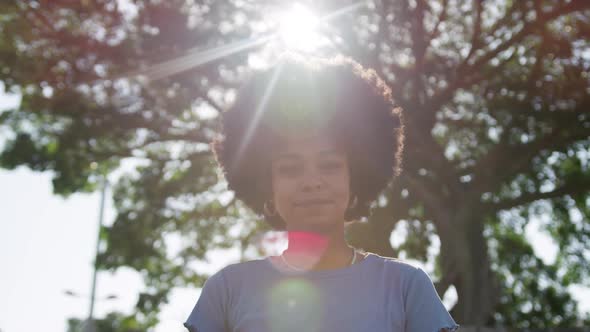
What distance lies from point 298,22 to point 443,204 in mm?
4673

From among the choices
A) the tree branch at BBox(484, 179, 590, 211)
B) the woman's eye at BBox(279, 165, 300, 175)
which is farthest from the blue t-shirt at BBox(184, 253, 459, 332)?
the tree branch at BBox(484, 179, 590, 211)

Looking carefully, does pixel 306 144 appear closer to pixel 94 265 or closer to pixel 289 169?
pixel 289 169

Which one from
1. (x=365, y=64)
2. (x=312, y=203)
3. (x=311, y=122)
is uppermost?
(x=365, y=64)

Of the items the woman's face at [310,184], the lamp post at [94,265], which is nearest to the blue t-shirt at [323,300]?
the woman's face at [310,184]

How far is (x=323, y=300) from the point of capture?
2.00 m

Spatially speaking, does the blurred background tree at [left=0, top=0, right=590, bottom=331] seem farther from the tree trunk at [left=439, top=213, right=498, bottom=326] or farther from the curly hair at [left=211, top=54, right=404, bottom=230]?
the curly hair at [left=211, top=54, right=404, bottom=230]

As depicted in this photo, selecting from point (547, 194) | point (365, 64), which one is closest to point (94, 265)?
point (365, 64)

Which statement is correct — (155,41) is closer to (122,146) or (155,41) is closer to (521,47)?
(122,146)

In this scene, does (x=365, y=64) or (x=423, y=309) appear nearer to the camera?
(x=423, y=309)

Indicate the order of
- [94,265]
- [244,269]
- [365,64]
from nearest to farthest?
1. [244,269]
2. [365,64]
3. [94,265]

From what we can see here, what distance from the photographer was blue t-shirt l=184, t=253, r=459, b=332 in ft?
6.44

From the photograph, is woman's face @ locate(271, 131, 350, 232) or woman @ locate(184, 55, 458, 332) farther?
woman's face @ locate(271, 131, 350, 232)

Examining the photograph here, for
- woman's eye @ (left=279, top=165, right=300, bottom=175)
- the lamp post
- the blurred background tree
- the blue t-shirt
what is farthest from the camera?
the lamp post

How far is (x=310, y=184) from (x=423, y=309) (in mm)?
528
